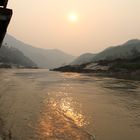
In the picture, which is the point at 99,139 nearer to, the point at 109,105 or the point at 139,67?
the point at 109,105

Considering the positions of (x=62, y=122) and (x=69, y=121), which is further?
(x=69, y=121)

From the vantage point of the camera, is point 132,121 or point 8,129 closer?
point 8,129

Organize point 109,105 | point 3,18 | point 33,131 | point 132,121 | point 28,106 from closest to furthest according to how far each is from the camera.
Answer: point 3,18 < point 33,131 < point 132,121 < point 28,106 < point 109,105

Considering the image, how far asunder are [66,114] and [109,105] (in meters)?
5.47

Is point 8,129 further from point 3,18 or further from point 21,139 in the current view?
point 3,18

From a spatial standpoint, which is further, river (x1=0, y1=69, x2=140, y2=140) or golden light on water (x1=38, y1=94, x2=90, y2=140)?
golden light on water (x1=38, y1=94, x2=90, y2=140)

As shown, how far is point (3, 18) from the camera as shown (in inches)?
526

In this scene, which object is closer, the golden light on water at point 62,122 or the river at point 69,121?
the river at point 69,121

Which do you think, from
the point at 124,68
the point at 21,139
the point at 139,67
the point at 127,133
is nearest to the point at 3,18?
the point at 21,139

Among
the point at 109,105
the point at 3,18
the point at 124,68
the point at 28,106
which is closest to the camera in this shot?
the point at 3,18

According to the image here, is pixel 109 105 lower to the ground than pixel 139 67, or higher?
lower

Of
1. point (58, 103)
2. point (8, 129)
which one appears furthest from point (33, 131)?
point (58, 103)

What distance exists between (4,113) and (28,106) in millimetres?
3384

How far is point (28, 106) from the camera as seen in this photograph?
23.1 meters
